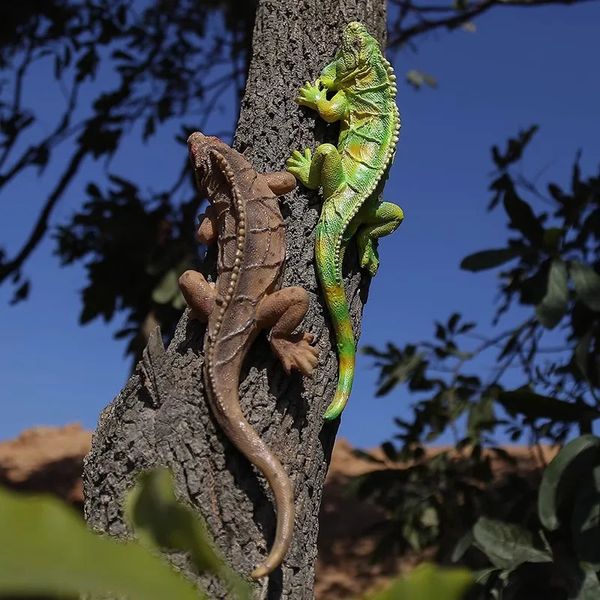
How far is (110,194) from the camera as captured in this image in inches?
222

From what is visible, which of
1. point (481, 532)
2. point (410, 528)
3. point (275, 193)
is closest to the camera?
point (275, 193)

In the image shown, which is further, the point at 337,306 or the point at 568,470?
the point at 568,470

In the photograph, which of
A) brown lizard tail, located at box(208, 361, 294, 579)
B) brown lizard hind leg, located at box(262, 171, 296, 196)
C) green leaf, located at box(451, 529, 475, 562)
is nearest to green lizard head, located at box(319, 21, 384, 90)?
brown lizard hind leg, located at box(262, 171, 296, 196)

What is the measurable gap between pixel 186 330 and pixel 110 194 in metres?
3.59

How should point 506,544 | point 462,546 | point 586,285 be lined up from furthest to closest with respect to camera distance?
point 586,285 → point 462,546 → point 506,544

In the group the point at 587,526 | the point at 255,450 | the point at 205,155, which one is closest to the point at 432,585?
the point at 255,450

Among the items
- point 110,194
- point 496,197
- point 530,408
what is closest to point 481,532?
point 530,408

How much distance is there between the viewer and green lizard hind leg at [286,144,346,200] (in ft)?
7.48

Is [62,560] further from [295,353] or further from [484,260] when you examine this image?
[484,260]

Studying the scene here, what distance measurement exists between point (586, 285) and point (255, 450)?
2.31 metres

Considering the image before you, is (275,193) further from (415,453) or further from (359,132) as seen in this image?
(415,453)

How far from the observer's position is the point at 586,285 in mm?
3842

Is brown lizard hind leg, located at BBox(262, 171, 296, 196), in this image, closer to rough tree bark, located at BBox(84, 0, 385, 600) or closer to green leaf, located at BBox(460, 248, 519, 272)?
rough tree bark, located at BBox(84, 0, 385, 600)

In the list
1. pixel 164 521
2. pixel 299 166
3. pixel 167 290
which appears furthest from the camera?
pixel 167 290
